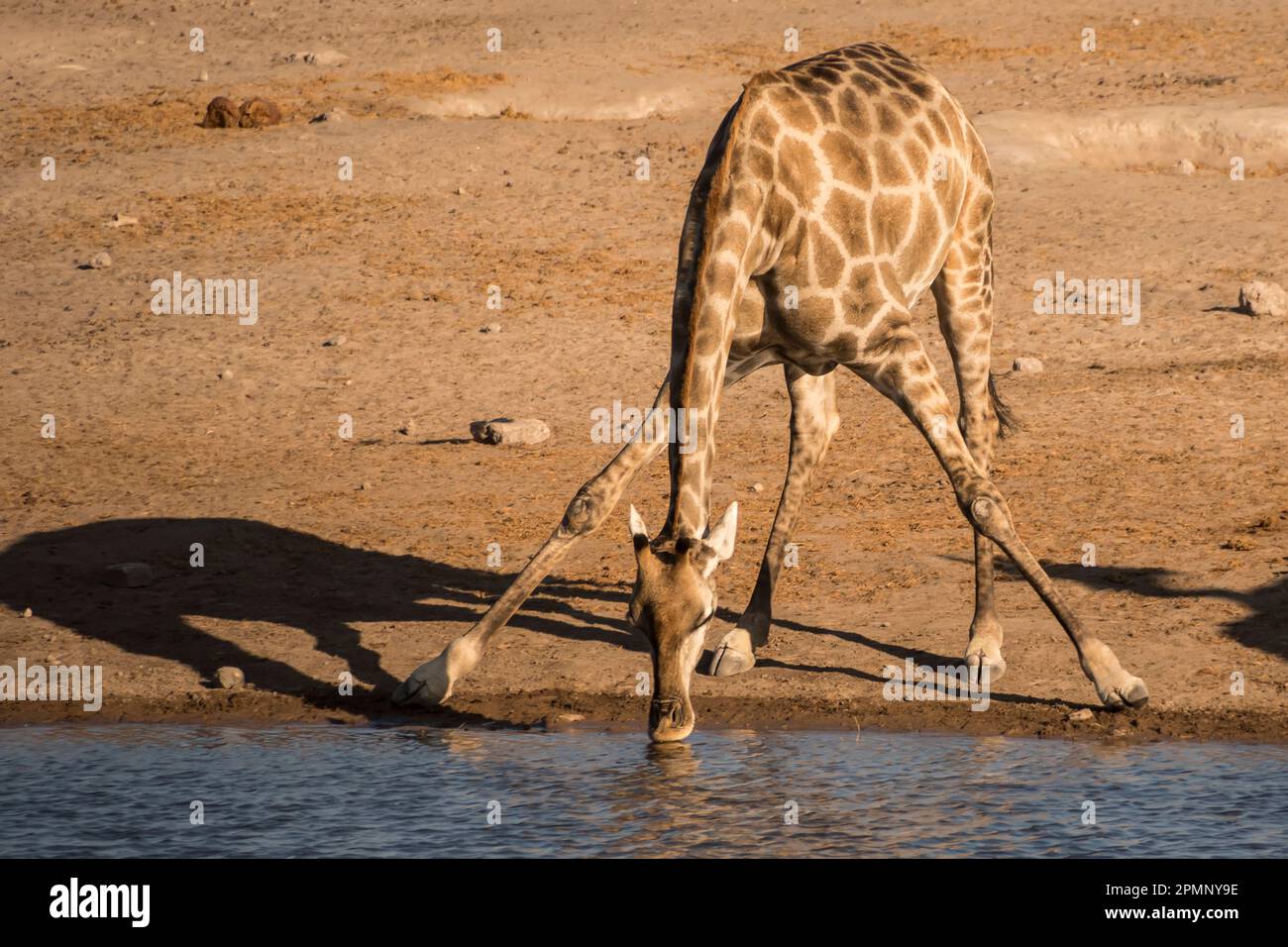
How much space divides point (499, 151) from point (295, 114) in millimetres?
3462

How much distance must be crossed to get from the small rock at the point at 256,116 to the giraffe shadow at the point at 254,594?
10.9 m

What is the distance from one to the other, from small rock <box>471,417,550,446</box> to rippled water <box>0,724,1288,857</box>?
18.0 ft

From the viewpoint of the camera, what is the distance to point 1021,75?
24172 millimetres

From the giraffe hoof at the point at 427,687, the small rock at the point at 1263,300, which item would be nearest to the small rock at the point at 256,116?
the small rock at the point at 1263,300

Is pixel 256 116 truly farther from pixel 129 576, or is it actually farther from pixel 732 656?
pixel 732 656

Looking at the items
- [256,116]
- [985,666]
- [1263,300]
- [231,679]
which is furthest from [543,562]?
[256,116]

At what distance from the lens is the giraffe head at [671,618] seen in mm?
7199

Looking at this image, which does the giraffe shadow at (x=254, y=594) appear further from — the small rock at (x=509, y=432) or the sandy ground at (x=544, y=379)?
the small rock at (x=509, y=432)

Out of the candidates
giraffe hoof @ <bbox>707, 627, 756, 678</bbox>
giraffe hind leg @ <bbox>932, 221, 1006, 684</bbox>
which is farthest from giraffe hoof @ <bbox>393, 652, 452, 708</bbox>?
giraffe hind leg @ <bbox>932, 221, 1006, 684</bbox>

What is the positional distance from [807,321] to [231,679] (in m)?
3.55

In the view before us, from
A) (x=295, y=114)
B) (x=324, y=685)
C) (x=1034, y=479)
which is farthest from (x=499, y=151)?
(x=324, y=685)

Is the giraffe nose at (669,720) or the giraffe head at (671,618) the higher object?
the giraffe head at (671,618)

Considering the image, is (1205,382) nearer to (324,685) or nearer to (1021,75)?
(324,685)

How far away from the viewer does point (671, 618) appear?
7.22 m
